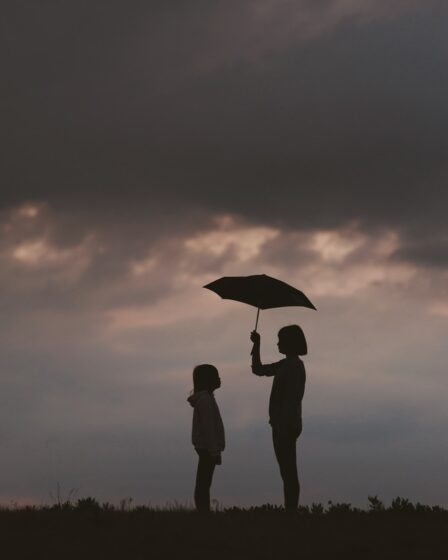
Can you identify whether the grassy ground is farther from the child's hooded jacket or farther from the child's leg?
the child's hooded jacket

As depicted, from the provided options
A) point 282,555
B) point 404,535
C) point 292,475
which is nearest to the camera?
point 282,555

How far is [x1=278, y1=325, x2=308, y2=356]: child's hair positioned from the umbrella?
1023mm

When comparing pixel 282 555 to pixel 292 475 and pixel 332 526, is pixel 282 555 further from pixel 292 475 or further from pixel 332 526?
pixel 292 475

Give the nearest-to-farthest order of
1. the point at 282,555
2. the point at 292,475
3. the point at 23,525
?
the point at 282,555, the point at 23,525, the point at 292,475

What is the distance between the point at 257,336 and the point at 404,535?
3907 mm

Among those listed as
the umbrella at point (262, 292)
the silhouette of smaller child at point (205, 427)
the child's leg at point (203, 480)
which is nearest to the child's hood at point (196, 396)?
the silhouette of smaller child at point (205, 427)

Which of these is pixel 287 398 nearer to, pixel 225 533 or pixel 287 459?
pixel 287 459

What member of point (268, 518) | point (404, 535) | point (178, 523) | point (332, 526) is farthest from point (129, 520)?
point (404, 535)

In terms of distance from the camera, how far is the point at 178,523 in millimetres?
12906

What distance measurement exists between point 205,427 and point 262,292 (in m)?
2.25

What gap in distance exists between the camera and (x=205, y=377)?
49.5 ft

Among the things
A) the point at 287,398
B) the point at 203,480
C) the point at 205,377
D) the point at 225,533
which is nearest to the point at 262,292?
the point at 205,377

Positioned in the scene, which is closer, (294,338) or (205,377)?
(294,338)

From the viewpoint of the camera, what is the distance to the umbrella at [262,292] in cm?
1536
